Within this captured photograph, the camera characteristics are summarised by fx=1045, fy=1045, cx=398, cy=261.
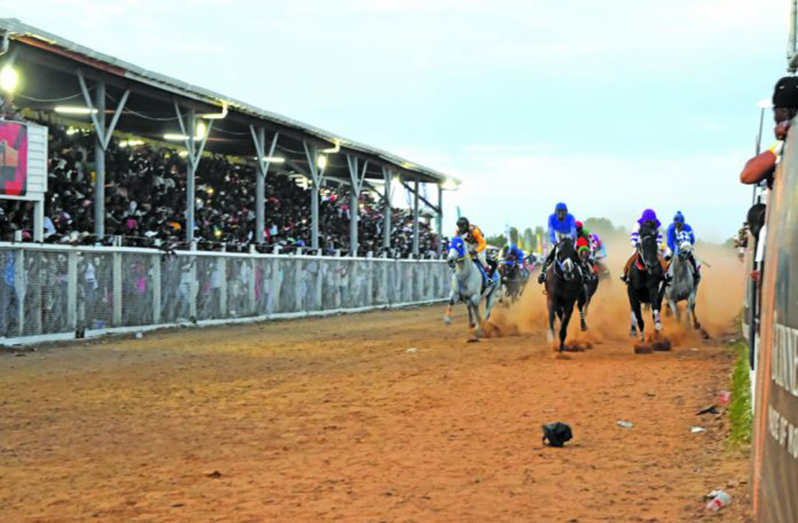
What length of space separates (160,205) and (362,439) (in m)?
21.9

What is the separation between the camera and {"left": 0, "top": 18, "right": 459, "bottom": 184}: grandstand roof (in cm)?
2081

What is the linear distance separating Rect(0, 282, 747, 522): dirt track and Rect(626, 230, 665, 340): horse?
126cm

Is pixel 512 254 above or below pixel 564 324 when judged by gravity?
above

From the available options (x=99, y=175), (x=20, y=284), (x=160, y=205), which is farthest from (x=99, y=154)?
(x=160, y=205)

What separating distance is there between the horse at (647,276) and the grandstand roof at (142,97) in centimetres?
1172

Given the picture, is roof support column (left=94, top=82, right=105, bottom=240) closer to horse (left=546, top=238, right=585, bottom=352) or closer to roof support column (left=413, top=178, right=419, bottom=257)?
horse (left=546, top=238, right=585, bottom=352)

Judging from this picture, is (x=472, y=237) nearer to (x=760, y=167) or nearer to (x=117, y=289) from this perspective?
(x=117, y=289)

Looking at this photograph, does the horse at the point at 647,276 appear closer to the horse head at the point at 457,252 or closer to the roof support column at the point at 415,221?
the horse head at the point at 457,252

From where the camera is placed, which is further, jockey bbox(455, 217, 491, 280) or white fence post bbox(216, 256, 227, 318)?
white fence post bbox(216, 256, 227, 318)

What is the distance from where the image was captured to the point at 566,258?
651 inches

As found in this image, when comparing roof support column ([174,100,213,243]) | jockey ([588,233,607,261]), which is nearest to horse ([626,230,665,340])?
jockey ([588,233,607,261])

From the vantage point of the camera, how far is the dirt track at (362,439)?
6.66 m

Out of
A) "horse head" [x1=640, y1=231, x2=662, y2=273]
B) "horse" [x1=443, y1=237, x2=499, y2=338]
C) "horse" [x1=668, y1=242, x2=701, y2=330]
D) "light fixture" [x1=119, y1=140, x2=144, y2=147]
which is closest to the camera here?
"horse head" [x1=640, y1=231, x2=662, y2=273]

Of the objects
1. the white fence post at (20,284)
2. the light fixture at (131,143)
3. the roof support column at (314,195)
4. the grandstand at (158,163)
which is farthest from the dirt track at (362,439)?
the light fixture at (131,143)
